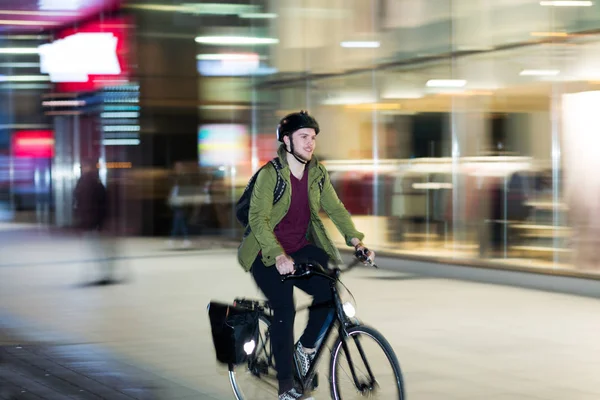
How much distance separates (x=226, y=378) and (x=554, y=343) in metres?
3.17

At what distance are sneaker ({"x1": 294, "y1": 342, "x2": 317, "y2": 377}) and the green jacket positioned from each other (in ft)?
1.81

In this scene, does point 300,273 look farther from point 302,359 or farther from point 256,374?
point 256,374

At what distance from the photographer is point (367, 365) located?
571 centimetres

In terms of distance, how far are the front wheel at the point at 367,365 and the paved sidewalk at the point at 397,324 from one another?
110 cm

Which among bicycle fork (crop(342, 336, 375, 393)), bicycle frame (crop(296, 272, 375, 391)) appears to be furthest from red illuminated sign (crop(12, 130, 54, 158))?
bicycle fork (crop(342, 336, 375, 393))

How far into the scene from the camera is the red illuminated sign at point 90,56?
25531 millimetres

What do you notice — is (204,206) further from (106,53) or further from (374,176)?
(374,176)

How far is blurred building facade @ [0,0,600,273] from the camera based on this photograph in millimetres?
13883

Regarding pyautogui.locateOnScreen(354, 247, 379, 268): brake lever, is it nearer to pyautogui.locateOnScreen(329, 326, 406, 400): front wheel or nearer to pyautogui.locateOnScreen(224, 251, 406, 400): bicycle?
pyautogui.locateOnScreen(224, 251, 406, 400): bicycle

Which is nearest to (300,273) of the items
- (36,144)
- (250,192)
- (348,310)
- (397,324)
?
(348,310)

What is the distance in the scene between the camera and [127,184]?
25703mm

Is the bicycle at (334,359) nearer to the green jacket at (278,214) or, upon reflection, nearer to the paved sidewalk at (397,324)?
the green jacket at (278,214)

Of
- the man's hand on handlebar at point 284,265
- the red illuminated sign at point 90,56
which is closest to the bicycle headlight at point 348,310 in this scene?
the man's hand on handlebar at point 284,265

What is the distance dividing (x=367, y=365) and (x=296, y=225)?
952 millimetres
